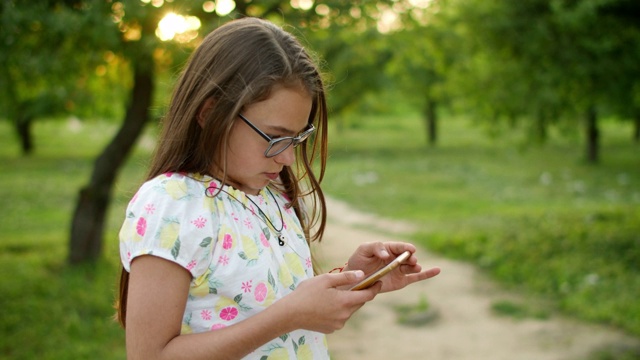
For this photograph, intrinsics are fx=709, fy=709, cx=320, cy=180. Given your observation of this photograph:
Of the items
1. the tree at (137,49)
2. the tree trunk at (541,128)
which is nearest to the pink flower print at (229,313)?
the tree at (137,49)

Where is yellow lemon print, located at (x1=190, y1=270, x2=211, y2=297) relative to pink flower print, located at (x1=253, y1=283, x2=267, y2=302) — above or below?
above

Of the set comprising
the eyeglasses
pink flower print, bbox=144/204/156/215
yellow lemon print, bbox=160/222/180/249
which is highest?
the eyeglasses

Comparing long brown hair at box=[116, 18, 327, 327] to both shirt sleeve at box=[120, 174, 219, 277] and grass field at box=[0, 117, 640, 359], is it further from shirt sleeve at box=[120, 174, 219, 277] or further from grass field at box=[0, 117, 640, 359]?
grass field at box=[0, 117, 640, 359]

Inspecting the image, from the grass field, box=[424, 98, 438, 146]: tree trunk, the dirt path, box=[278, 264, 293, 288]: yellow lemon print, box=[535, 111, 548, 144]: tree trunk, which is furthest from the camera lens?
box=[424, 98, 438, 146]: tree trunk

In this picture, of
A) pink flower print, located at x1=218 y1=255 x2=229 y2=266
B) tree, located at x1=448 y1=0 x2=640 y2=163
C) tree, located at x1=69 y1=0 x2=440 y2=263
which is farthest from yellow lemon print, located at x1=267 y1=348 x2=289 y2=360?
tree, located at x1=448 y1=0 x2=640 y2=163

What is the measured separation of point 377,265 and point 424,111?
76.2ft

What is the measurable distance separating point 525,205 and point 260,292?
10.9 meters

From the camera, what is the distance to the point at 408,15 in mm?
5727

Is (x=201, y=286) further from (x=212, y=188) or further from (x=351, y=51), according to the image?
(x=351, y=51)

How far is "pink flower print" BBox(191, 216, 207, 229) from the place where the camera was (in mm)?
1422

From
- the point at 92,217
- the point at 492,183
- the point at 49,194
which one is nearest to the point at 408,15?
the point at 92,217

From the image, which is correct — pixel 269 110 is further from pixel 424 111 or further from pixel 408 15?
pixel 424 111

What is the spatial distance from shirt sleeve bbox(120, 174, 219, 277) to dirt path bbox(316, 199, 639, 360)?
144 inches

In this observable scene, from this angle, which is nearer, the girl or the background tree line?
the girl
